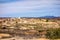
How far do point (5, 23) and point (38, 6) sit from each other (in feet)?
3.36

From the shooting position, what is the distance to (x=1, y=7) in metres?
3.88

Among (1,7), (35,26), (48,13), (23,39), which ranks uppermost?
(1,7)

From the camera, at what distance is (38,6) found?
387cm

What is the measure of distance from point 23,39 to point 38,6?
96 centimetres

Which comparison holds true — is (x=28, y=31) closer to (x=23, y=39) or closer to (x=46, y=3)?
(x=23, y=39)

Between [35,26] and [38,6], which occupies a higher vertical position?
[38,6]

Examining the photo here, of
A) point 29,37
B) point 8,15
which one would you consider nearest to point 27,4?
point 8,15

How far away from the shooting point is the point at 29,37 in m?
3.81

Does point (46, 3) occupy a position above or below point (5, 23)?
above

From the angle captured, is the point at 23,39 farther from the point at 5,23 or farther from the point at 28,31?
the point at 5,23

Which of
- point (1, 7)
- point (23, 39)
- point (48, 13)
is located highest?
point (1, 7)

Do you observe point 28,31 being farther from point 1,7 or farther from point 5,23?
point 1,7

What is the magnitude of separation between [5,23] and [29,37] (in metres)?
0.78

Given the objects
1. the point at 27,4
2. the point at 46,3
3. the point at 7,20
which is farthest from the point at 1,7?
the point at 46,3
